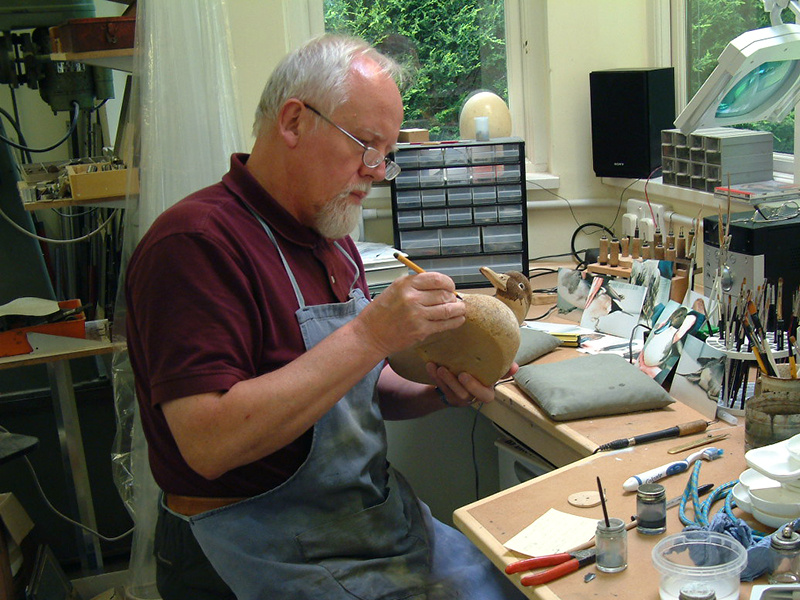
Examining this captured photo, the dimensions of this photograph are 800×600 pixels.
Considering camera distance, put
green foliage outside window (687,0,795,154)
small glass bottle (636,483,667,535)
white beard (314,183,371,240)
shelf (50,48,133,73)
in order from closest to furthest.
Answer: small glass bottle (636,483,667,535)
white beard (314,183,371,240)
shelf (50,48,133,73)
green foliage outside window (687,0,795,154)

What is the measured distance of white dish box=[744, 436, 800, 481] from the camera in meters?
1.10

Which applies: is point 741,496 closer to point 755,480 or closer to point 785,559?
point 755,480

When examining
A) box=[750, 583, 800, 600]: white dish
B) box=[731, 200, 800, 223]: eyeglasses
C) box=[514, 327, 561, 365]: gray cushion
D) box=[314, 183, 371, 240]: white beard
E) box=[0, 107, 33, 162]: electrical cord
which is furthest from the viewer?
box=[0, 107, 33, 162]: electrical cord

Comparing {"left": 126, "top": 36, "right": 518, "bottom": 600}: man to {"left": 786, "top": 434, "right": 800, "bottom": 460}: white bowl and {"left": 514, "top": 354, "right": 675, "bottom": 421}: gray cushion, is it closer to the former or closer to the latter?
{"left": 514, "top": 354, "right": 675, "bottom": 421}: gray cushion

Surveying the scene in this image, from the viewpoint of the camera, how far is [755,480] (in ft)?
3.82

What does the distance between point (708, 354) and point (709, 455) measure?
274 mm

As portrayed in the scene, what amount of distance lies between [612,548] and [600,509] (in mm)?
168

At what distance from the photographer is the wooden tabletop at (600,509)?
1.03 metres

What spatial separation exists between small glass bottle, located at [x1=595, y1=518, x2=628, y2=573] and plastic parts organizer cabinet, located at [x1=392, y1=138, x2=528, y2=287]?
5.43 ft

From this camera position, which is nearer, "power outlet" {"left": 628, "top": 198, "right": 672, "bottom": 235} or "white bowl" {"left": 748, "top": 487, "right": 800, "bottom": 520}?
"white bowl" {"left": 748, "top": 487, "right": 800, "bottom": 520}

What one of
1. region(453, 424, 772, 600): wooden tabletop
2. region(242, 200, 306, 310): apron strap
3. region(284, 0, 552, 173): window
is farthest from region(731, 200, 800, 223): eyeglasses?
region(284, 0, 552, 173): window

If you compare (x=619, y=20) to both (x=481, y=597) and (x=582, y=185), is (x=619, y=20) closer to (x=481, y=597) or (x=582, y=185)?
(x=582, y=185)

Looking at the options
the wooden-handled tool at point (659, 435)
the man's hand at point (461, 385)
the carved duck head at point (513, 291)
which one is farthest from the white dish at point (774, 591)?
the carved duck head at point (513, 291)

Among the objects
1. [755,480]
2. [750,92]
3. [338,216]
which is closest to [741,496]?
[755,480]
